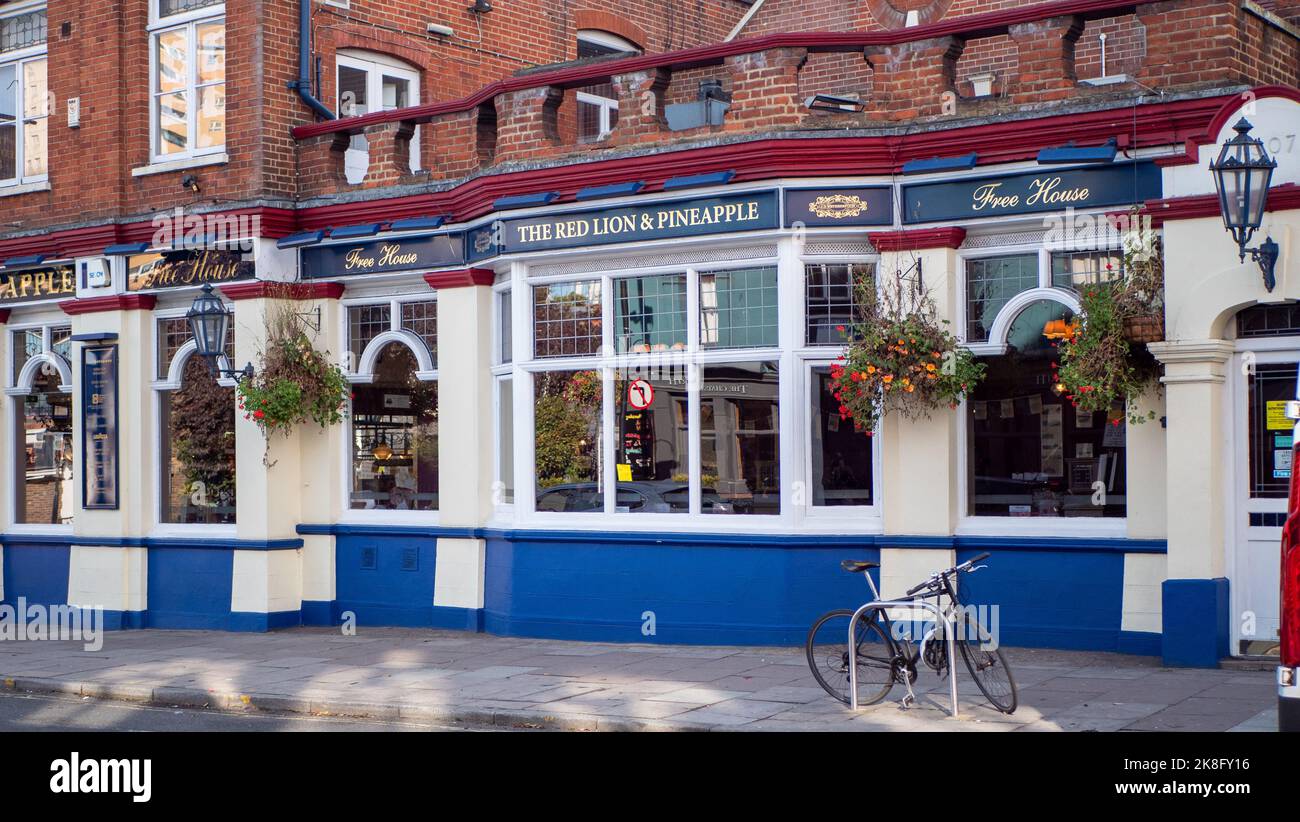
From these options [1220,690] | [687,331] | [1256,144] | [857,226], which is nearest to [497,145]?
[687,331]

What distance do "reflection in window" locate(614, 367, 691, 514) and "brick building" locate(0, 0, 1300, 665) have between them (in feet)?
0.09

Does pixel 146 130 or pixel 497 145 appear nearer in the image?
pixel 497 145

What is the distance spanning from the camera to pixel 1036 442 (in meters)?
12.2

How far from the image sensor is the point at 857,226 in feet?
41.1

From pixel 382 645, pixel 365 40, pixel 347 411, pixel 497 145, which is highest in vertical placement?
pixel 365 40

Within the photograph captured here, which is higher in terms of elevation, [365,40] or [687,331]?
[365,40]

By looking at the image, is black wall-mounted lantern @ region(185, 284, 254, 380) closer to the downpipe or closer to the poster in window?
the downpipe

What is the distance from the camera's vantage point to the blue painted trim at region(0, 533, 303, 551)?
50.8ft

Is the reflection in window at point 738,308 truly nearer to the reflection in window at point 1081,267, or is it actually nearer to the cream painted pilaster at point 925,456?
the cream painted pilaster at point 925,456

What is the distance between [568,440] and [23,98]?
9161 mm

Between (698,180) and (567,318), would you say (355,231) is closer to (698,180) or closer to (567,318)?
(567,318)

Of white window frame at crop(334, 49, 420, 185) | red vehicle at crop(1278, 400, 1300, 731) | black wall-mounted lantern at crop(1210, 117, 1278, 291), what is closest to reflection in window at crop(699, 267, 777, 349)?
black wall-mounted lantern at crop(1210, 117, 1278, 291)

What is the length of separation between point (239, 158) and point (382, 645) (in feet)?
18.1
